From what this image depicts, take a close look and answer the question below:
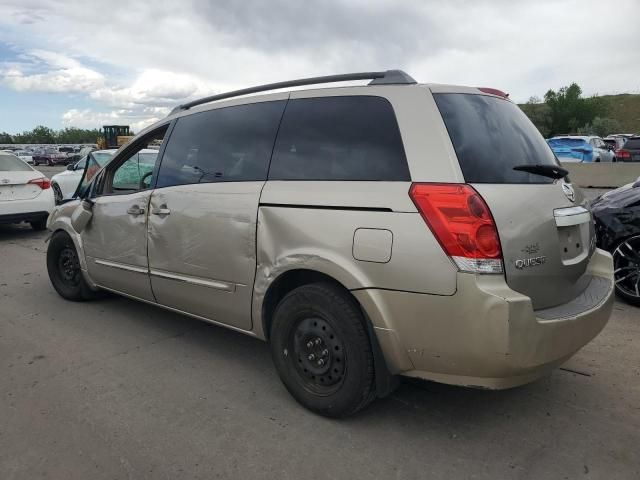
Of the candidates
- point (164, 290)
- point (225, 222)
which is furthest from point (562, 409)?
point (164, 290)

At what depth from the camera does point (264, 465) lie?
2527 mm

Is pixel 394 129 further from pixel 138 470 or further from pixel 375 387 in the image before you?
pixel 138 470

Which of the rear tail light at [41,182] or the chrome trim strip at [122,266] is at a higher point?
the rear tail light at [41,182]

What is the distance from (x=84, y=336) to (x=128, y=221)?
41.5 inches

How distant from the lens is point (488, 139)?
106 inches

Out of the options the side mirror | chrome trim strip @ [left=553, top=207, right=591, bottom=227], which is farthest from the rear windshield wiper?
the side mirror

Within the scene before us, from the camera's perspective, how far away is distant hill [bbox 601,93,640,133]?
81.0m

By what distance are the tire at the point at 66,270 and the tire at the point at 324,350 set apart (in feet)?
9.54

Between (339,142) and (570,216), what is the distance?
132cm

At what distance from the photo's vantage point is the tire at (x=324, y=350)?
2.69 m

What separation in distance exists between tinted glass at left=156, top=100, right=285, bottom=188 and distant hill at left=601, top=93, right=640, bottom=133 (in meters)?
87.1

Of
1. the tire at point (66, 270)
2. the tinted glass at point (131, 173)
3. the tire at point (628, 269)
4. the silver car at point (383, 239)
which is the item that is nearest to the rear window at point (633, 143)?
the tire at point (628, 269)

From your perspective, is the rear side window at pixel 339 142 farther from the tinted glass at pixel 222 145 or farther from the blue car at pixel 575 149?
the blue car at pixel 575 149

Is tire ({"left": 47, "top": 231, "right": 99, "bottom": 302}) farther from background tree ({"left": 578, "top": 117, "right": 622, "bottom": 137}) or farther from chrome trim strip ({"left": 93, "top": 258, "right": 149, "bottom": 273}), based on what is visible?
background tree ({"left": 578, "top": 117, "right": 622, "bottom": 137})
